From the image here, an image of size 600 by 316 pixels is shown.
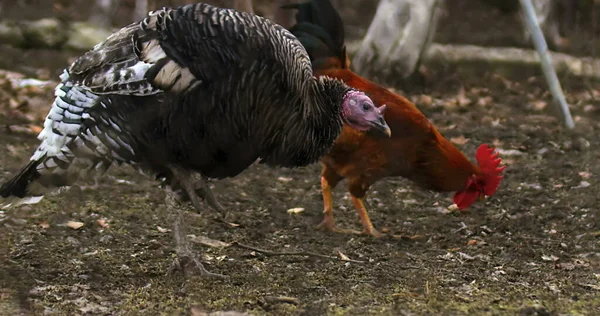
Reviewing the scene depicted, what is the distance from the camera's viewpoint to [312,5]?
18.0 ft

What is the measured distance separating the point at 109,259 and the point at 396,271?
1690mm

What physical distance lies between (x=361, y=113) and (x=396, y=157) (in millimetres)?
978

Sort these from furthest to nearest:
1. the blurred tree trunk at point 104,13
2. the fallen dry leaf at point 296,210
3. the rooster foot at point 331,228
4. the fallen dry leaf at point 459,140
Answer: the blurred tree trunk at point 104,13 → the fallen dry leaf at point 459,140 → the fallen dry leaf at point 296,210 → the rooster foot at point 331,228

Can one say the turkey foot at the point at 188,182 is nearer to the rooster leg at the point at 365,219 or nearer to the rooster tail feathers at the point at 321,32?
the rooster leg at the point at 365,219

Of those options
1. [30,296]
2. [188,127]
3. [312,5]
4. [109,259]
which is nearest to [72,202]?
[109,259]

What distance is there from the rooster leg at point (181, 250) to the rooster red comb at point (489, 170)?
1971 mm

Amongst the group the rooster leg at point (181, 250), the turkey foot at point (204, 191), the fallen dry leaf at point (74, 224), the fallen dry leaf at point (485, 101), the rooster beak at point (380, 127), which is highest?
the rooster beak at point (380, 127)

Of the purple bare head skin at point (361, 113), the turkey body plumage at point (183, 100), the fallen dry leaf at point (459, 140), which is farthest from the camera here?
the fallen dry leaf at point (459, 140)

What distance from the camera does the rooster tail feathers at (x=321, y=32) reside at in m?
5.26

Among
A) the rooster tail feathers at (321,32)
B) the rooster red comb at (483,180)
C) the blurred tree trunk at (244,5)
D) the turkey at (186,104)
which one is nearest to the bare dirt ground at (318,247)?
the rooster red comb at (483,180)

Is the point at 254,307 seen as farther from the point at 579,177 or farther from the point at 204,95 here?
the point at 579,177

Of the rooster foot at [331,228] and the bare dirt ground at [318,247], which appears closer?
the bare dirt ground at [318,247]

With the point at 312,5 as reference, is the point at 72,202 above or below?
below

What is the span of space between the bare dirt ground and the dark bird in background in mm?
327
